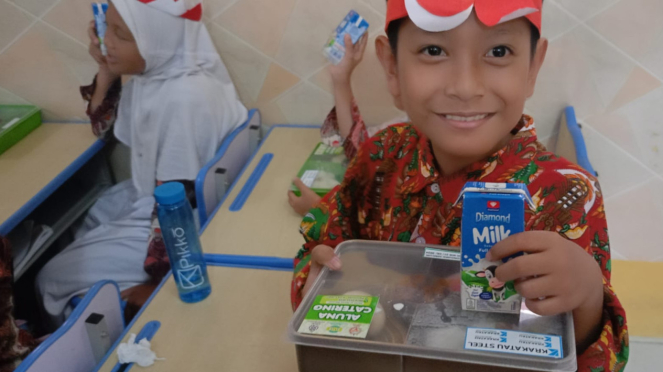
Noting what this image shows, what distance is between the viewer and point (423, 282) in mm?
607

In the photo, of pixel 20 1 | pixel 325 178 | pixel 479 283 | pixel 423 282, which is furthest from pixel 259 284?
pixel 20 1

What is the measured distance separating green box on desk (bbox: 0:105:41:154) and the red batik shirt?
4.04ft

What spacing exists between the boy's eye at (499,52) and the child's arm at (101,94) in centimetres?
120

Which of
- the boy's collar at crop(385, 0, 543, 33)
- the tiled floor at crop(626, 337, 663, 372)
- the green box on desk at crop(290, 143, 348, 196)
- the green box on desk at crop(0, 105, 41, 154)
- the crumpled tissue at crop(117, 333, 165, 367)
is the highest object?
the boy's collar at crop(385, 0, 543, 33)

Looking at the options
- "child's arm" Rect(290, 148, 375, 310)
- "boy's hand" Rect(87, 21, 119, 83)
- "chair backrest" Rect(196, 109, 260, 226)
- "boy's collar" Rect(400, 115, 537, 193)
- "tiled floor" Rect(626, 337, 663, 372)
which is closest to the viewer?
"boy's collar" Rect(400, 115, 537, 193)

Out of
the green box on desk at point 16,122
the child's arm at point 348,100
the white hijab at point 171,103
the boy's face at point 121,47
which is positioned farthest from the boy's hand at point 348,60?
the green box on desk at point 16,122

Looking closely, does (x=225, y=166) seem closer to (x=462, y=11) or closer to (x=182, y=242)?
(x=182, y=242)

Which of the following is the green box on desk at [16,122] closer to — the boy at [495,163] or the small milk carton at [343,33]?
the small milk carton at [343,33]

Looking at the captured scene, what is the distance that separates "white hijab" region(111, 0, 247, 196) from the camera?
1.42 m

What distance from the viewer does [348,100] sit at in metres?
1.44

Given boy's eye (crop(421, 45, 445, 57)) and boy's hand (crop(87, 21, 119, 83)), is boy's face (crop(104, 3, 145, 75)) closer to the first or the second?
boy's hand (crop(87, 21, 119, 83))

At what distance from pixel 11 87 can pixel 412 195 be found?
59.3 inches

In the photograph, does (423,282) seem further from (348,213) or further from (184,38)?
(184,38)

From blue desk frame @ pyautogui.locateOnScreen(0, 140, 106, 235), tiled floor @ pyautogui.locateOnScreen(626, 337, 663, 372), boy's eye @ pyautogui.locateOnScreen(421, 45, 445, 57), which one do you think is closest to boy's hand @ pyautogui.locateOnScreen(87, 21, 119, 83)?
blue desk frame @ pyautogui.locateOnScreen(0, 140, 106, 235)
